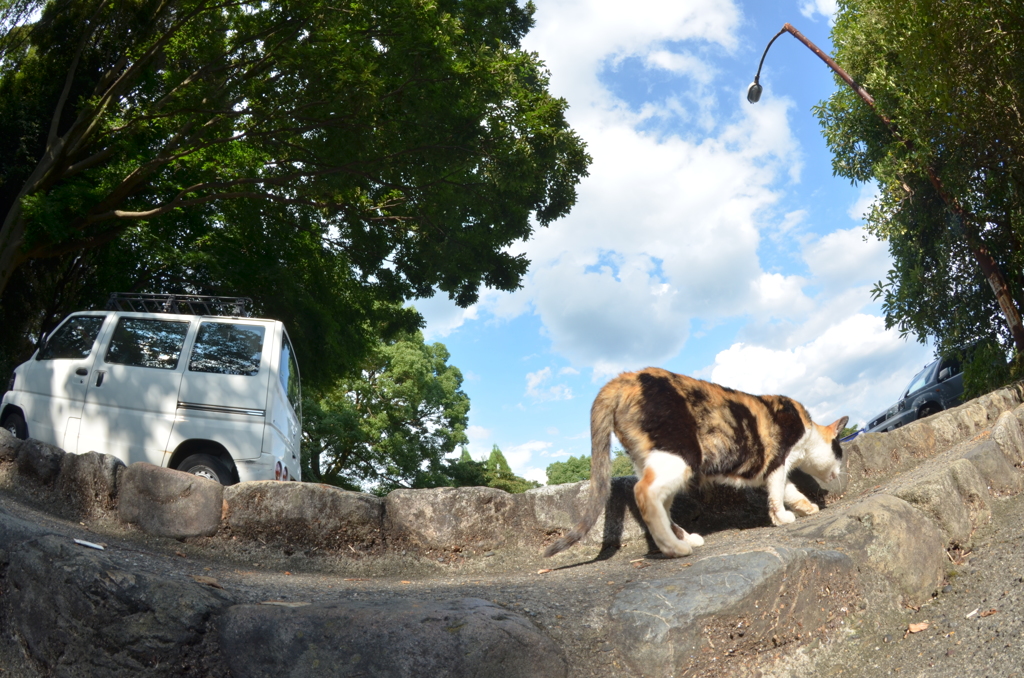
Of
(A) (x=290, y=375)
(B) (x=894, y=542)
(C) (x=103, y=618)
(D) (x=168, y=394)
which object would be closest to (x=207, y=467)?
(D) (x=168, y=394)

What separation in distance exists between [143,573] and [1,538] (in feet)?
2.92

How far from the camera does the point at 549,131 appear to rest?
12.6 meters

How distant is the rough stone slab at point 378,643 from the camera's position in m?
3.21

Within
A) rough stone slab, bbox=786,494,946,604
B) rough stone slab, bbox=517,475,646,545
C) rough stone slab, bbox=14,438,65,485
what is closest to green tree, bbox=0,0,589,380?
rough stone slab, bbox=14,438,65,485

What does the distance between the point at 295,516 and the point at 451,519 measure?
1.28 m

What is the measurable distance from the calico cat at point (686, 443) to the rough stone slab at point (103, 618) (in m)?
2.32

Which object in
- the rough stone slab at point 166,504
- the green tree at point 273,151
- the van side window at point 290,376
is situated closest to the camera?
the rough stone slab at point 166,504

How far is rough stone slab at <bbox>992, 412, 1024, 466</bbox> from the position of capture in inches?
262

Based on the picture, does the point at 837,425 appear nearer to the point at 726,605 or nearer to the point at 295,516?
the point at 726,605

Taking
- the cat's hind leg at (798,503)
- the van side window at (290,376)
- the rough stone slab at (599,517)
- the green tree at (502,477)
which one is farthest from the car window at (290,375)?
the green tree at (502,477)

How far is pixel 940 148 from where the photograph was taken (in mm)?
11477

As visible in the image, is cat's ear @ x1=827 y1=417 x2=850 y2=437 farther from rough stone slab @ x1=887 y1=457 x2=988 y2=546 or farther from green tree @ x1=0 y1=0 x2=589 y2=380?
green tree @ x1=0 y1=0 x2=589 y2=380

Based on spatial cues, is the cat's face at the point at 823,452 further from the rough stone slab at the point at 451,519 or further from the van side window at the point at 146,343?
the van side window at the point at 146,343

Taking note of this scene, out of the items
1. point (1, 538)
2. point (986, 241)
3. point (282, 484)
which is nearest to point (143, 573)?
point (1, 538)
